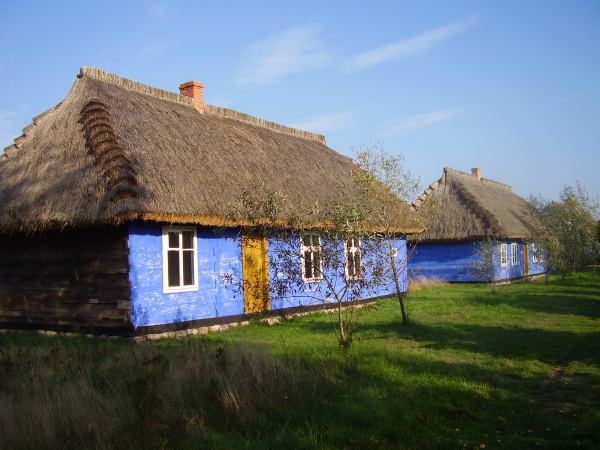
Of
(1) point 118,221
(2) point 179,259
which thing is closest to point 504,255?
(2) point 179,259

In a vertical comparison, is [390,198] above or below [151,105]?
below

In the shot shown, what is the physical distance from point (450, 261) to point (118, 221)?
19607 mm

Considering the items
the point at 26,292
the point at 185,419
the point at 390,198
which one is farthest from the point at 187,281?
the point at 185,419

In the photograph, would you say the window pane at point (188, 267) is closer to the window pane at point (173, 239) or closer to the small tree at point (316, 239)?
the window pane at point (173, 239)

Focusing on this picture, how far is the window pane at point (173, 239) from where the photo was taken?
12202mm

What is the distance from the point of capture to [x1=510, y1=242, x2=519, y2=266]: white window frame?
1122 inches

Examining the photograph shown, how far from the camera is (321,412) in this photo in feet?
19.9

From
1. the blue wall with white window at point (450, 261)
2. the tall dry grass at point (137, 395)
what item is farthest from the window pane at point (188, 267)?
the blue wall with white window at point (450, 261)

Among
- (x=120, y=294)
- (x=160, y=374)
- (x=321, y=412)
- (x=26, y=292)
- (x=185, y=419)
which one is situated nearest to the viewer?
(x=185, y=419)

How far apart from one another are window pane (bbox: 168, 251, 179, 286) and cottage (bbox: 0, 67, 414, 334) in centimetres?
2

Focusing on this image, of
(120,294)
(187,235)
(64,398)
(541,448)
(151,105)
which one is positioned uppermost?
(151,105)

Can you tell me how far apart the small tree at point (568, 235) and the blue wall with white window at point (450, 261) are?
7.44 feet

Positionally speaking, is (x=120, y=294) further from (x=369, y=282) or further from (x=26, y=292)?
(x=369, y=282)

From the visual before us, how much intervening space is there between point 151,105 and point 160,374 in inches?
393
